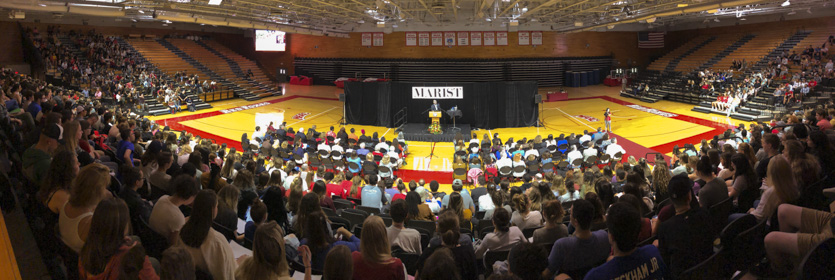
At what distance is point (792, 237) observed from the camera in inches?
139

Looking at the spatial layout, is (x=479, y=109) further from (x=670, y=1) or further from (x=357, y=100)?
(x=670, y=1)

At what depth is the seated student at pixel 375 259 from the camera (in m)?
3.40

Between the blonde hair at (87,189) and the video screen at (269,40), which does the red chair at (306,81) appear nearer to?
the video screen at (269,40)

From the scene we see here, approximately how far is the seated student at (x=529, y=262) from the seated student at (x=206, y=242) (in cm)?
199

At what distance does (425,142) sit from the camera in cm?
2006

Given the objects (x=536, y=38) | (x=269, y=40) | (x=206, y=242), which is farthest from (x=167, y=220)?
(x=269, y=40)

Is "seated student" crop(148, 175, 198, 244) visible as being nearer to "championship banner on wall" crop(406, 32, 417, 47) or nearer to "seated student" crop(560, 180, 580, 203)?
"seated student" crop(560, 180, 580, 203)

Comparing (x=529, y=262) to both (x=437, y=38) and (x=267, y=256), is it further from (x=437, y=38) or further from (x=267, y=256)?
(x=437, y=38)

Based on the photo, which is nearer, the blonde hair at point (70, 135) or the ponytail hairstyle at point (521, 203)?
the blonde hair at point (70, 135)

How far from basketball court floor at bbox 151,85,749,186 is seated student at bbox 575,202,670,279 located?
11.6m

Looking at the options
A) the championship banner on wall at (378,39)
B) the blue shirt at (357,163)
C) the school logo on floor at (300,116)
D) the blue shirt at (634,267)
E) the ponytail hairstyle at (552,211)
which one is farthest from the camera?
the championship banner on wall at (378,39)

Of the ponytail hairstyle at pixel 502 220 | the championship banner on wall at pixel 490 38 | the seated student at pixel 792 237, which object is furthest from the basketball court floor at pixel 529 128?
the seated student at pixel 792 237

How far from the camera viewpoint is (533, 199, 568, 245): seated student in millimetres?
4484

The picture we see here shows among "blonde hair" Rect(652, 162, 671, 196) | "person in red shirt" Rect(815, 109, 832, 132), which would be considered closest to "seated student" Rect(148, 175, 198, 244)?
"blonde hair" Rect(652, 162, 671, 196)
